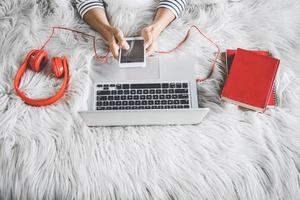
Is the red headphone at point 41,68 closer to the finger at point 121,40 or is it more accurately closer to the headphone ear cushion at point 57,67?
the headphone ear cushion at point 57,67

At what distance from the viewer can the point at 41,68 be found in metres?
0.91

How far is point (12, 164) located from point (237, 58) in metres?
0.68

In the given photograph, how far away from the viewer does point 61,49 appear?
3.09 feet

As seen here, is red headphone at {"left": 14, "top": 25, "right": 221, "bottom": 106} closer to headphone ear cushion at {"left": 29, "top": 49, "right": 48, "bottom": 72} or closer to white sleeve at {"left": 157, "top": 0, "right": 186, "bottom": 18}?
headphone ear cushion at {"left": 29, "top": 49, "right": 48, "bottom": 72}

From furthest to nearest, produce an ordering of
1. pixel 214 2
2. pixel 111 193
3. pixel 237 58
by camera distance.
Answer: pixel 214 2 → pixel 237 58 → pixel 111 193

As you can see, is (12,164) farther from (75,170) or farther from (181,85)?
(181,85)

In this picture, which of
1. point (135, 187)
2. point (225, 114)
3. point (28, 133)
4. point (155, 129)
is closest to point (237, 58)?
point (225, 114)

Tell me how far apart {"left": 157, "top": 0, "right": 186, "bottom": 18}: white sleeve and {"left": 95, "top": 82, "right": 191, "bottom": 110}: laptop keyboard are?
10.8 inches

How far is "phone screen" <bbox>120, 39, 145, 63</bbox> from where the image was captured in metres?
0.83

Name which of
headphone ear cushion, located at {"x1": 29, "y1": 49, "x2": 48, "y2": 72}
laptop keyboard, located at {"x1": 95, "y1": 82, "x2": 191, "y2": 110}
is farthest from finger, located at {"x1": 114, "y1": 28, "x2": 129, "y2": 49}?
headphone ear cushion, located at {"x1": 29, "y1": 49, "x2": 48, "y2": 72}

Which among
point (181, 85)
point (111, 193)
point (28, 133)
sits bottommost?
point (111, 193)

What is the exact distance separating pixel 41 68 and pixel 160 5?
421mm

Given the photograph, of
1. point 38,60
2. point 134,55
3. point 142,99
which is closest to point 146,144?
point 142,99

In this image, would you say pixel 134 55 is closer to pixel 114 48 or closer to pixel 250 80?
pixel 114 48
